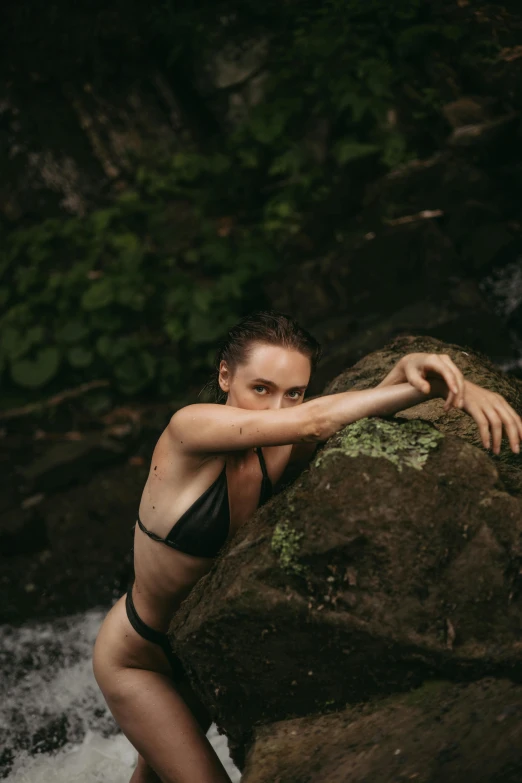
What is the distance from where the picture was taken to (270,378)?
7.41 feet

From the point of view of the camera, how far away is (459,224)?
17.3 ft

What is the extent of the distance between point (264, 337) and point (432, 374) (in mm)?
609

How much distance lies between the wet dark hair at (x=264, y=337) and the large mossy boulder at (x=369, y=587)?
0.43 meters

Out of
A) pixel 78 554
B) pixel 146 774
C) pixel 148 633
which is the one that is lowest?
pixel 78 554

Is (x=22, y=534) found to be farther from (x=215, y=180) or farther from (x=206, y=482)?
(x=215, y=180)

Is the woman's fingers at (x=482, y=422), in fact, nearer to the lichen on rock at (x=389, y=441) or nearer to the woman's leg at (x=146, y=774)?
the lichen on rock at (x=389, y=441)

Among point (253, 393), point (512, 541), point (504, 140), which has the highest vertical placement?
point (253, 393)

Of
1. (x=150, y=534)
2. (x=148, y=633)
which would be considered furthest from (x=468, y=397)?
(x=148, y=633)

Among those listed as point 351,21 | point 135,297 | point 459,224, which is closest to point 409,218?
point 459,224

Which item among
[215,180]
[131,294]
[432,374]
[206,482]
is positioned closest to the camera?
[432,374]

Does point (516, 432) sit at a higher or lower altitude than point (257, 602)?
higher

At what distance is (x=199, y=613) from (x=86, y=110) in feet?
20.1

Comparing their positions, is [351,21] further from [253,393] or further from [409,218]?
A: [253,393]

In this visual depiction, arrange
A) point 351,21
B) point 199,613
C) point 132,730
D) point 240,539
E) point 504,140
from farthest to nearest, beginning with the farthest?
1. point 351,21
2. point 504,140
3. point 132,730
4. point 240,539
5. point 199,613
